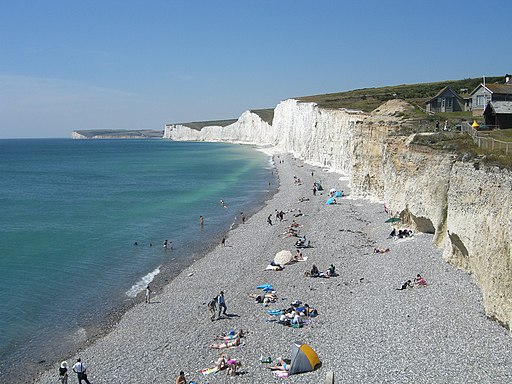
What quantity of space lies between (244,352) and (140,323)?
573cm

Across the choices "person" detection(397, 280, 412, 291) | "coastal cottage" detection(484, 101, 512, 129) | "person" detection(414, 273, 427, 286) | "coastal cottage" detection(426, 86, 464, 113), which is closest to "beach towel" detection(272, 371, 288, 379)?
"person" detection(397, 280, 412, 291)

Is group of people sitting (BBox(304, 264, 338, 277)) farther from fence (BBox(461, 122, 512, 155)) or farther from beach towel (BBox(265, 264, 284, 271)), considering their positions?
fence (BBox(461, 122, 512, 155))

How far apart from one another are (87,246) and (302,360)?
2162 centimetres

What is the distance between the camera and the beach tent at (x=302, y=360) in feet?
46.2

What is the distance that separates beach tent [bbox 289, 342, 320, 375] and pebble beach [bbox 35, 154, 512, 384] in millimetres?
201

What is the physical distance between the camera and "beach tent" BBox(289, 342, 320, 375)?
14.1m

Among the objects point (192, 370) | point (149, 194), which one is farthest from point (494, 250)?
point (149, 194)

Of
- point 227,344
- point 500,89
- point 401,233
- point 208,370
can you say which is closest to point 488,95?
point 500,89

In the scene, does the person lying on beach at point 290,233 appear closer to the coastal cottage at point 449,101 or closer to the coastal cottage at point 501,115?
the coastal cottage at point 501,115

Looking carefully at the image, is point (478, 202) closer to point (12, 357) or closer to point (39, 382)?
point (39, 382)

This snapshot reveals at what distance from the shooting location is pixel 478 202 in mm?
17172

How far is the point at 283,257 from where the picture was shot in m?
25.3

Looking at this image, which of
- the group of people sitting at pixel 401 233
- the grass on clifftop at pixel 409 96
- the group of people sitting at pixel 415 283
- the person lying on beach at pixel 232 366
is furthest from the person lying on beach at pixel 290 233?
the grass on clifftop at pixel 409 96

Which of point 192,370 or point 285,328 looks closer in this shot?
point 192,370
